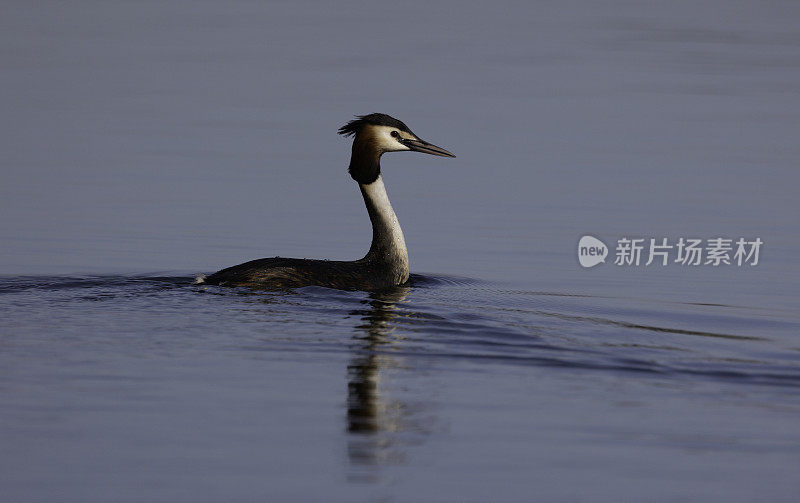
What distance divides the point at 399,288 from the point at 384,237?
0.63 m

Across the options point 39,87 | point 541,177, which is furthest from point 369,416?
point 39,87

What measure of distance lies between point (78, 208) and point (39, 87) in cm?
854

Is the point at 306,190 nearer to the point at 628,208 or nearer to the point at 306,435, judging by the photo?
the point at 628,208

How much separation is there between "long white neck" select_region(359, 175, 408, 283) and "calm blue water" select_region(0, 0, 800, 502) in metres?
0.30

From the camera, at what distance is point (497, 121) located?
21578 millimetres

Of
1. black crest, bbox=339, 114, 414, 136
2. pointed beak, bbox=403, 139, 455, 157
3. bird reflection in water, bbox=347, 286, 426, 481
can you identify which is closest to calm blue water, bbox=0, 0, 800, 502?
bird reflection in water, bbox=347, 286, 426, 481

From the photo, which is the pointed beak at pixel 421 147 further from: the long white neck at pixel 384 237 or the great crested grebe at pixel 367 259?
the long white neck at pixel 384 237

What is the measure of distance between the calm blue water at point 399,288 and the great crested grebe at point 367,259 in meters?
0.23

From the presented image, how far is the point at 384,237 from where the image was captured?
13109mm

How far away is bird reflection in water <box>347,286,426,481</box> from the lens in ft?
24.0

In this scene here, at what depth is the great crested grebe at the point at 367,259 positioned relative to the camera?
38.9 ft

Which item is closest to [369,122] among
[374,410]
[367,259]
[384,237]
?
[384,237]

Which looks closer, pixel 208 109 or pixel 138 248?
pixel 138 248

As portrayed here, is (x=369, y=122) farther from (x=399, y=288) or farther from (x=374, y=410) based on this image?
(x=374, y=410)
